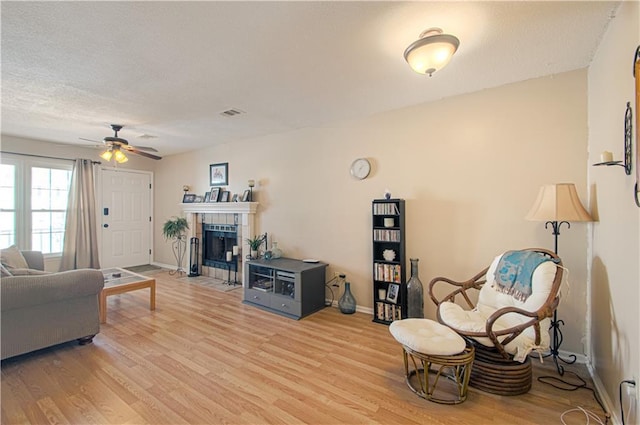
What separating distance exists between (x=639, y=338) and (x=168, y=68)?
140 inches

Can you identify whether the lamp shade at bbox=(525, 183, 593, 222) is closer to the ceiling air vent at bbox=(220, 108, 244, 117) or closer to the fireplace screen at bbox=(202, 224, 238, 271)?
the ceiling air vent at bbox=(220, 108, 244, 117)

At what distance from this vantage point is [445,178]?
3.11 meters

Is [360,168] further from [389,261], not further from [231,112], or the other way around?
[231,112]

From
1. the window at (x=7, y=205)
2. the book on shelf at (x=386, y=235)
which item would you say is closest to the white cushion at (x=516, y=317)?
the book on shelf at (x=386, y=235)

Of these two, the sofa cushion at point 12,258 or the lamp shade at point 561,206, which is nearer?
the lamp shade at point 561,206

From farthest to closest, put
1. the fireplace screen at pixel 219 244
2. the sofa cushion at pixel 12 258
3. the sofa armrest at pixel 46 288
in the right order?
the fireplace screen at pixel 219 244, the sofa cushion at pixel 12 258, the sofa armrest at pixel 46 288

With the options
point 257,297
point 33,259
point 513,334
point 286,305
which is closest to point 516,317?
point 513,334

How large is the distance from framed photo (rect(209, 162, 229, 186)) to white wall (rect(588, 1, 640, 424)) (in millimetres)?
4823

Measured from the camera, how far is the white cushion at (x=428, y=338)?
6.19ft

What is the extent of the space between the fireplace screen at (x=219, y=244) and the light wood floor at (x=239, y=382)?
2032 mm

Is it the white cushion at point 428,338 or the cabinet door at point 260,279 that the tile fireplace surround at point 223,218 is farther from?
the white cushion at point 428,338

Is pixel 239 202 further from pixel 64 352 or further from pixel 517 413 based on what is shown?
pixel 517 413

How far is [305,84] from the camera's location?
2754 millimetres

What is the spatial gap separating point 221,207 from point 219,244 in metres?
0.80
